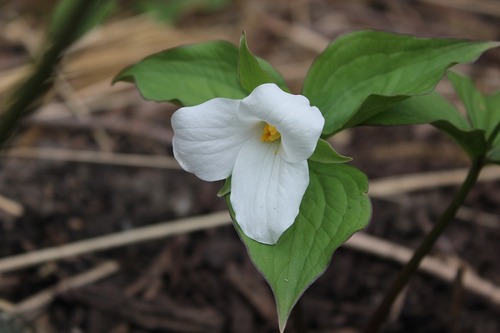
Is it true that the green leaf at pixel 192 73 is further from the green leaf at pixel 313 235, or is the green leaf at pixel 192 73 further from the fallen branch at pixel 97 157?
the fallen branch at pixel 97 157

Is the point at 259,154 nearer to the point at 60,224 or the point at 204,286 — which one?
the point at 204,286

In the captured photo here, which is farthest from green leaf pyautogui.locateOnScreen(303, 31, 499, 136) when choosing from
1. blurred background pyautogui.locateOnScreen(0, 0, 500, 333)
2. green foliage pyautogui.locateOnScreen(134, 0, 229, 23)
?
green foliage pyautogui.locateOnScreen(134, 0, 229, 23)

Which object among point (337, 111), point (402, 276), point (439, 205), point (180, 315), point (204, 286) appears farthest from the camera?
point (439, 205)

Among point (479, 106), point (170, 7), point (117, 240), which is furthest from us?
point (170, 7)

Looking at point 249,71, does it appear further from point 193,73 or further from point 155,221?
point 155,221

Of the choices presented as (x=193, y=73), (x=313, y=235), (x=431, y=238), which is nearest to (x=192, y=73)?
(x=193, y=73)

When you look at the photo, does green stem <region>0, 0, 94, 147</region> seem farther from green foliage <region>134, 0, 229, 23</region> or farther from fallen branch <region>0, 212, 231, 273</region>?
green foliage <region>134, 0, 229, 23</region>

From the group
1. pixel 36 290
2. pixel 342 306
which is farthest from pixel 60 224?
pixel 342 306
